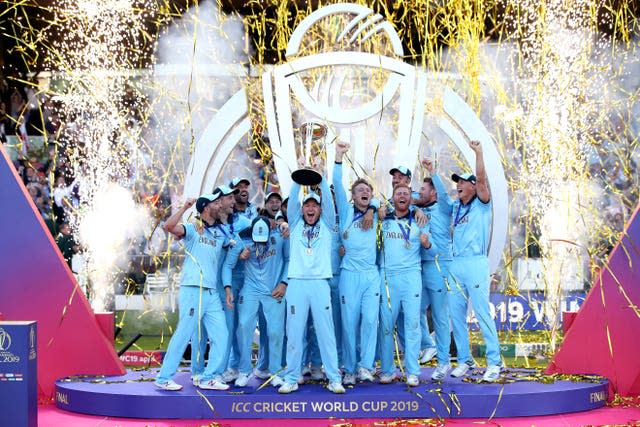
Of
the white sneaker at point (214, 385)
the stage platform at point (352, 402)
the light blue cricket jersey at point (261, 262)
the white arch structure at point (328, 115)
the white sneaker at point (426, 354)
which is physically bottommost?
the stage platform at point (352, 402)

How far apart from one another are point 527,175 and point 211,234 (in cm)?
1134

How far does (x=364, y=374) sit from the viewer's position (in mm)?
8102

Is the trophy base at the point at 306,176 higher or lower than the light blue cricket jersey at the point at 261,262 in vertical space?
higher

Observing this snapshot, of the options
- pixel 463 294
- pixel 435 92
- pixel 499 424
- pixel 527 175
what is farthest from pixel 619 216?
pixel 499 424

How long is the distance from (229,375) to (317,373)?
0.84 metres

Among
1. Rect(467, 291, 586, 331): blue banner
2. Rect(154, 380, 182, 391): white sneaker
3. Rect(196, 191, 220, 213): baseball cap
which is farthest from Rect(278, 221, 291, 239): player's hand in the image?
Rect(467, 291, 586, 331): blue banner

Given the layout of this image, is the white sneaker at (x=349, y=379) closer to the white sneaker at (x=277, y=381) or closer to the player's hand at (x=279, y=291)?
the white sneaker at (x=277, y=381)

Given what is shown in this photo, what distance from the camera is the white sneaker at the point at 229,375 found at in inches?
329

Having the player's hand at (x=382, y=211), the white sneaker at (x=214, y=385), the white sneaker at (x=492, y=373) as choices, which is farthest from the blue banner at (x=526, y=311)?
the white sneaker at (x=214, y=385)

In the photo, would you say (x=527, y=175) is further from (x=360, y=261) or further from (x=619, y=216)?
(x=360, y=261)

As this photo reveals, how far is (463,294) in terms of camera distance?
8.26 meters

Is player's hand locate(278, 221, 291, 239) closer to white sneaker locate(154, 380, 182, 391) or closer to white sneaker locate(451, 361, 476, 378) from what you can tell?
white sneaker locate(154, 380, 182, 391)

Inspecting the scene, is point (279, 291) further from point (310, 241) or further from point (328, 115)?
point (328, 115)

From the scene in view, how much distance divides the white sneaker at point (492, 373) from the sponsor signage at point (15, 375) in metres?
3.96
